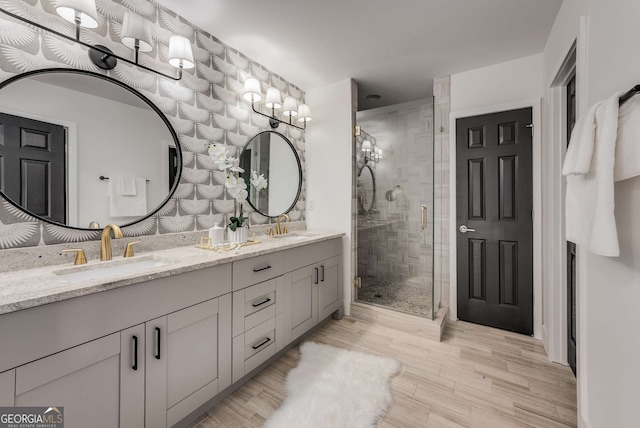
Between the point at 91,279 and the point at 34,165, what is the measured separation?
710 millimetres

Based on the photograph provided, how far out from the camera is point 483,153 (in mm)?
2627

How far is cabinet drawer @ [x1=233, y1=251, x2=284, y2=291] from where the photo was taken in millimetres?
1685

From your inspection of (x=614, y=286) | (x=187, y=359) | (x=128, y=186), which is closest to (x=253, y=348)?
(x=187, y=359)

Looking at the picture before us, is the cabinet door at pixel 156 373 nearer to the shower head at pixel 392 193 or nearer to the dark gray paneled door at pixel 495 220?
the shower head at pixel 392 193

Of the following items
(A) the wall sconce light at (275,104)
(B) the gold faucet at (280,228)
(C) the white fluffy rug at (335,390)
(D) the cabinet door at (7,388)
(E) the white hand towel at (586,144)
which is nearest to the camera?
(D) the cabinet door at (7,388)

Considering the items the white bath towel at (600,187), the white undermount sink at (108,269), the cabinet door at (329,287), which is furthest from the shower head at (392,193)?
the white undermount sink at (108,269)

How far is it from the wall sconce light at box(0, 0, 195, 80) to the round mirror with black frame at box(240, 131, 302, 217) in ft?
2.77

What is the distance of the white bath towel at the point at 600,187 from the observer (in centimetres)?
94

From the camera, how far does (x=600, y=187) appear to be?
96 cm

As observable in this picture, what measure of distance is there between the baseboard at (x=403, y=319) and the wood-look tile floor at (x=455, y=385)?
0.26ft

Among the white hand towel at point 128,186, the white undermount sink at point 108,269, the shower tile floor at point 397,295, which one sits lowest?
the shower tile floor at point 397,295

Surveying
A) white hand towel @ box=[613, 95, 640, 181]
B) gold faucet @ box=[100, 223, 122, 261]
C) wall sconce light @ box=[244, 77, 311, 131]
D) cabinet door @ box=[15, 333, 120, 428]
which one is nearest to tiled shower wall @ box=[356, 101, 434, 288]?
wall sconce light @ box=[244, 77, 311, 131]

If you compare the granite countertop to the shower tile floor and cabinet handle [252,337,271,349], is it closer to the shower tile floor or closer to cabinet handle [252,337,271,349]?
cabinet handle [252,337,271,349]

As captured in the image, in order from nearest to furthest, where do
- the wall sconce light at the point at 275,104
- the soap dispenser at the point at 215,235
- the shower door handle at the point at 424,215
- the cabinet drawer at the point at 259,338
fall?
the cabinet drawer at the point at 259,338, the soap dispenser at the point at 215,235, the wall sconce light at the point at 275,104, the shower door handle at the point at 424,215
